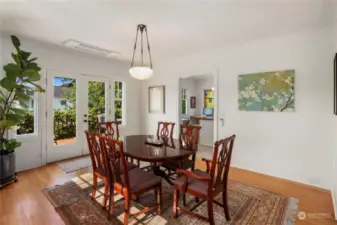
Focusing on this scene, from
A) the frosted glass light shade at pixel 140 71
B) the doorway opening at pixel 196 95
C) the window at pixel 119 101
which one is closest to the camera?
the frosted glass light shade at pixel 140 71

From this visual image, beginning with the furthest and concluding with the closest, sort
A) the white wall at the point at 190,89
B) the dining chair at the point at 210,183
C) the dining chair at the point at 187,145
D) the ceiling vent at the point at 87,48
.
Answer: the white wall at the point at 190,89 < the ceiling vent at the point at 87,48 < the dining chair at the point at 187,145 < the dining chair at the point at 210,183

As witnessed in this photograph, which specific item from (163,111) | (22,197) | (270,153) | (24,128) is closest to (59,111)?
(24,128)

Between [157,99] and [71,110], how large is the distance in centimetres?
220

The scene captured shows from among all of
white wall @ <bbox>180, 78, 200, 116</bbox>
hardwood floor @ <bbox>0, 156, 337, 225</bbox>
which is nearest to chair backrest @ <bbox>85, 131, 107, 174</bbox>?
hardwood floor @ <bbox>0, 156, 337, 225</bbox>

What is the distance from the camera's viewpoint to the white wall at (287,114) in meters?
2.87

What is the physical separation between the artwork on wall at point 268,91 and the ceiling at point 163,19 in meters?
0.70

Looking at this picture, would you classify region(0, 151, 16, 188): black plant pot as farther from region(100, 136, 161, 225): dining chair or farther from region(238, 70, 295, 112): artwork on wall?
region(238, 70, 295, 112): artwork on wall

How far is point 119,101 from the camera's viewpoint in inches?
204

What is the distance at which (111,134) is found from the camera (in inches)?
139

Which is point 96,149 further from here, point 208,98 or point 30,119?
→ point 208,98

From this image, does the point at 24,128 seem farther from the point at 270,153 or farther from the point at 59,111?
the point at 270,153

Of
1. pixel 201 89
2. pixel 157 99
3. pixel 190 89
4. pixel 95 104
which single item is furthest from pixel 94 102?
pixel 201 89

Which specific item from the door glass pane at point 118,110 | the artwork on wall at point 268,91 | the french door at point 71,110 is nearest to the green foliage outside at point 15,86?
the french door at point 71,110

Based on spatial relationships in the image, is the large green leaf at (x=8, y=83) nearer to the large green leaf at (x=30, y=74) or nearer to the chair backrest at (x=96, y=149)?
the large green leaf at (x=30, y=74)
